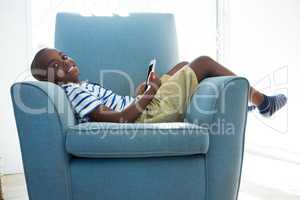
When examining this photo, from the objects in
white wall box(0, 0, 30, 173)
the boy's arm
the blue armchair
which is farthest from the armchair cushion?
white wall box(0, 0, 30, 173)

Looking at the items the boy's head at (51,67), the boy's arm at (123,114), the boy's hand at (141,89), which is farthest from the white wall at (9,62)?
the boy's arm at (123,114)

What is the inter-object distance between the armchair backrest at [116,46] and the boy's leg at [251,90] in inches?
10.9

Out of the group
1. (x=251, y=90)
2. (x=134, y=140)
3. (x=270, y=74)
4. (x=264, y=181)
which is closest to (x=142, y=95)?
(x=134, y=140)

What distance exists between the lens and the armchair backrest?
164 cm

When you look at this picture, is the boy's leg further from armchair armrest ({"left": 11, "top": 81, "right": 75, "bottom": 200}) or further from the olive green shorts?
armchair armrest ({"left": 11, "top": 81, "right": 75, "bottom": 200})

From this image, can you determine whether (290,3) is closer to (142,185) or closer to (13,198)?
(142,185)

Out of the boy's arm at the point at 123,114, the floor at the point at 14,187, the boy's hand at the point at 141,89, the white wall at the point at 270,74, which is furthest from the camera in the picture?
the white wall at the point at 270,74

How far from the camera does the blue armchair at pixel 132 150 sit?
1084 millimetres

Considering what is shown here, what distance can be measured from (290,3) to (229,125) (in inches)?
56.1

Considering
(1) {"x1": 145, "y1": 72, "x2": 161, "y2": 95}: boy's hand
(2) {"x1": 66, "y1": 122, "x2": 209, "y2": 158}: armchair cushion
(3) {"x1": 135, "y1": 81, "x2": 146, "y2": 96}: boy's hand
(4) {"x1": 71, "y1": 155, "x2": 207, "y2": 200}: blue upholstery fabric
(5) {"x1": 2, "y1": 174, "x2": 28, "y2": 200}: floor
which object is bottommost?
(5) {"x1": 2, "y1": 174, "x2": 28, "y2": 200}: floor

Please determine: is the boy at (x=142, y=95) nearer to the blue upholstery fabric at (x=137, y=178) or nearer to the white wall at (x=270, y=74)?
the blue upholstery fabric at (x=137, y=178)

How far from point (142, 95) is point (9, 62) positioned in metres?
1.23

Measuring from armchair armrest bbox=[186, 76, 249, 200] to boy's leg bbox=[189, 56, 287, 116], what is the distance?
0.23 metres

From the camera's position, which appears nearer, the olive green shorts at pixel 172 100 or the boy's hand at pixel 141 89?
the olive green shorts at pixel 172 100
